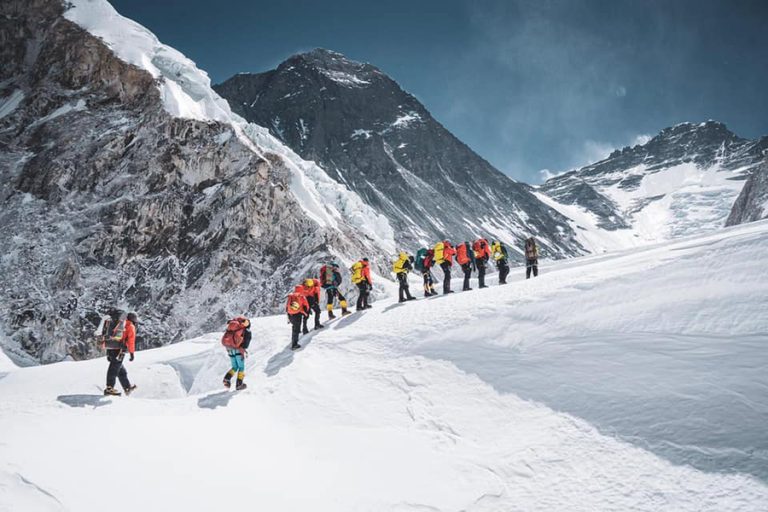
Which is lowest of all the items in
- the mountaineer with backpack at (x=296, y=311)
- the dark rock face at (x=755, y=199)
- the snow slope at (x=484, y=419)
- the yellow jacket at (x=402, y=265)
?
Result: the snow slope at (x=484, y=419)

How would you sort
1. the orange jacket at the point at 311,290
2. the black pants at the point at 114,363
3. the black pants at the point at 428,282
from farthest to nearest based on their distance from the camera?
1. the black pants at the point at 428,282
2. the orange jacket at the point at 311,290
3. the black pants at the point at 114,363

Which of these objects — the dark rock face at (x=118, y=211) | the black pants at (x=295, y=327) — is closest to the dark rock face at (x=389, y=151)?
the dark rock face at (x=118, y=211)

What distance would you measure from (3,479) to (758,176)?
6168 centimetres

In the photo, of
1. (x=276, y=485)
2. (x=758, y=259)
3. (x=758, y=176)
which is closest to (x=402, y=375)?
Answer: (x=276, y=485)

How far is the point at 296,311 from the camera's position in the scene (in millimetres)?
10055

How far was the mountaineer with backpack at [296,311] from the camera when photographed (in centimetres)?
991

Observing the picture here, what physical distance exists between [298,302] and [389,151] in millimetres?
105440

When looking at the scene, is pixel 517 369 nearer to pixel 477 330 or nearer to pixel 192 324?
pixel 477 330

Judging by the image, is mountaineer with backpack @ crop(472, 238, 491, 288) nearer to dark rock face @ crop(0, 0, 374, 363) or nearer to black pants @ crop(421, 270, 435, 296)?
black pants @ crop(421, 270, 435, 296)

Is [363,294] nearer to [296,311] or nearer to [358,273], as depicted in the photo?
[358,273]

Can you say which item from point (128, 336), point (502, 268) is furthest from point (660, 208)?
point (128, 336)

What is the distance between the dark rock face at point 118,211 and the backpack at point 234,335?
21.6m

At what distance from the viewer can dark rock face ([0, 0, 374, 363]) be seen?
91.4ft

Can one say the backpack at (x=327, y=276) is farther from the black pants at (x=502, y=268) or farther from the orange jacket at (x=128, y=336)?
the black pants at (x=502, y=268)
